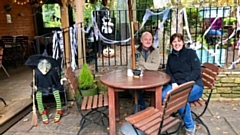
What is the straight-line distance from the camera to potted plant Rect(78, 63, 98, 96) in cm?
374

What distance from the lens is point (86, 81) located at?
3750 mm

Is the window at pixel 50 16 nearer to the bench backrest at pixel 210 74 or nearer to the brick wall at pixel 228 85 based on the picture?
the brick wall at pixel 228 85

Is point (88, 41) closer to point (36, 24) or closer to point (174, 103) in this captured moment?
point (36, 24)

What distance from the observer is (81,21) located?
175 inches

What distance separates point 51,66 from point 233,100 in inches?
118

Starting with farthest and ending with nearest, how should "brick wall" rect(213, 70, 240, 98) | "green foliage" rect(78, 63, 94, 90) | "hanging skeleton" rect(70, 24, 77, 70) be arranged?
"hanging skeleton" rect(70, 24, 77, 70)
"brick wall" rect(213, 70, 240, 98)
"green foliage" rect(78, 63, 94, 90)

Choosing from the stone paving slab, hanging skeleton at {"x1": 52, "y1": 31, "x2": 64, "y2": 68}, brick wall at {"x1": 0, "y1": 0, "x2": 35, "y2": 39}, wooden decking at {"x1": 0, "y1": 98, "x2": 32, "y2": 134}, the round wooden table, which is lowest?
the stone paving slab

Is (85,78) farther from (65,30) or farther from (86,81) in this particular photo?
(65,30)

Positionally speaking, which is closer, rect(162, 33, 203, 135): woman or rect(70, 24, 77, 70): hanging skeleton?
rect(162, 33, 203, 135): woman

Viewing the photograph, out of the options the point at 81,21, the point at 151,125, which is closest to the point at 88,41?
the point at 81,21

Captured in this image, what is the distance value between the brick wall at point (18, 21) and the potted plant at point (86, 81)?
4.33 meters

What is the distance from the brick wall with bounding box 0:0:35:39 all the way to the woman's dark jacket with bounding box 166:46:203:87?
18.7 ft

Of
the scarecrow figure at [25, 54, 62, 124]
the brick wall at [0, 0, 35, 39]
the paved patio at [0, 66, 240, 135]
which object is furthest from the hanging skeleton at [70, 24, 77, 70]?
the brick wall at [0, 0, 35, 39]

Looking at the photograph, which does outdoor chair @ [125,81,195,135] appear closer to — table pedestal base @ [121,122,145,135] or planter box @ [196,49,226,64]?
table pedestal base @ [121,122,145,135]
